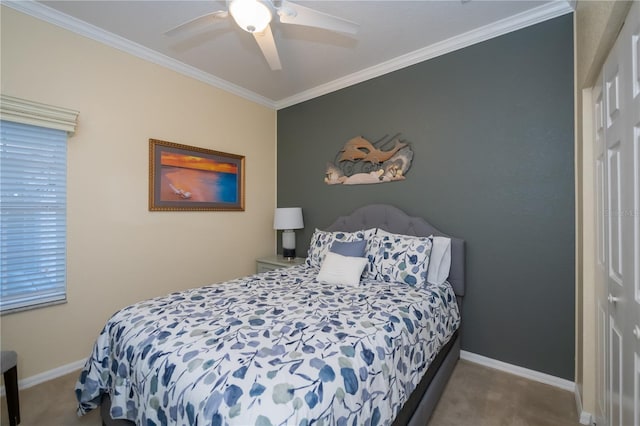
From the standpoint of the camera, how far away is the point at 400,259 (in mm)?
2318

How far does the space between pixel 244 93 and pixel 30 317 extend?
3007mm

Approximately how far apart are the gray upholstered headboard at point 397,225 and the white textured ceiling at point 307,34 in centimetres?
152

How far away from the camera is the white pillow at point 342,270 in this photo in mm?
2248

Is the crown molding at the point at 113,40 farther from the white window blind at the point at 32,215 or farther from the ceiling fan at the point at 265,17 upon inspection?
the ceiling fan at the point at 265,17

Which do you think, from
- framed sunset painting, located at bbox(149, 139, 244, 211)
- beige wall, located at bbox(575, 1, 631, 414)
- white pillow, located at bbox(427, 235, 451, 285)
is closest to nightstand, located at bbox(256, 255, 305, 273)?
framed sunset painting, located at bbox(149, 139, 244, 211)

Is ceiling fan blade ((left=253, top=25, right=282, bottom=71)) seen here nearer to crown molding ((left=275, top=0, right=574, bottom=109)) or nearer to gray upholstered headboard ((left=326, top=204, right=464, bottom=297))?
crown molding ((left=275, top=0, right=574, bottom=109))

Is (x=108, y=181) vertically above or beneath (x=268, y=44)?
beneath

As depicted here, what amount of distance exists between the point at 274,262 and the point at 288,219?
55 centimetres

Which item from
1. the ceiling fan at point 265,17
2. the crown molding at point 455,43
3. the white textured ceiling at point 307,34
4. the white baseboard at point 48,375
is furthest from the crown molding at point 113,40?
the white baseboard at point 48,375

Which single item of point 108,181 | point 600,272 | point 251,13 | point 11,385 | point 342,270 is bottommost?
point 11,385

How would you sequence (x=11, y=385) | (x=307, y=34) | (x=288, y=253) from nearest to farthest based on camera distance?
(x=11, y=385) → (x=307, y=34) → (x=288, y=253)

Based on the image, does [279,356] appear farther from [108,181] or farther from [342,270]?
[108,181]

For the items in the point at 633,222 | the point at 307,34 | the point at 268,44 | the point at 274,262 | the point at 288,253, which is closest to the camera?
the point at 633,222

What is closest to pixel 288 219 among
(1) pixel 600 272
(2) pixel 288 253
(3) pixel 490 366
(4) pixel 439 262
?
(2) pixel 288 253
